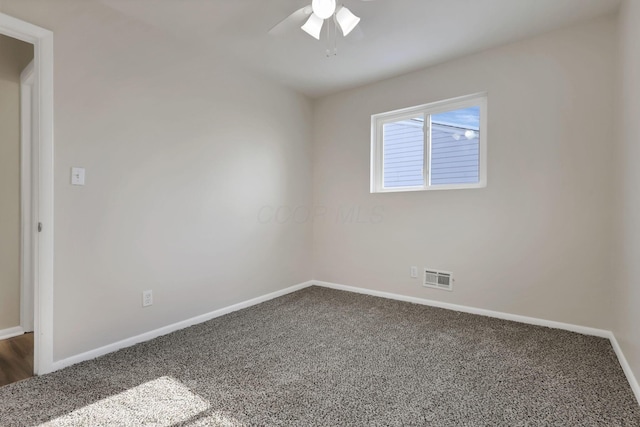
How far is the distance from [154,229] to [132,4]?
1.57 m

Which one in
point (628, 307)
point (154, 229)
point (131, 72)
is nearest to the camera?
point (628, 307)

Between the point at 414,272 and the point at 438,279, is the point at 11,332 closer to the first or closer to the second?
the point at 414,272

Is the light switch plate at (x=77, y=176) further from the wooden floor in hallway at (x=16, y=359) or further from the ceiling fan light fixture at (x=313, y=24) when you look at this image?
the ceiling fan light fixture at (x=313, y=24)

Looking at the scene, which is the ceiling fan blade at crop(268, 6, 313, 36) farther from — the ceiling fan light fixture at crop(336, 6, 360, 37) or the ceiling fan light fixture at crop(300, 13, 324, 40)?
the ceiling fan light fixture at crop(336, 6, 360, 37)

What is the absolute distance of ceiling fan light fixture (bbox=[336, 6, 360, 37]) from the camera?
6.06ft

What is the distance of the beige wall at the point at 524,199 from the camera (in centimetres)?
238

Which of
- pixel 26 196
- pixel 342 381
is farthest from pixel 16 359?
pixel 342 381

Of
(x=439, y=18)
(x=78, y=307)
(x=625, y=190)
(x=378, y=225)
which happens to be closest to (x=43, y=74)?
(x=78, y=307)

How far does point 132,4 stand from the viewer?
6.99ft

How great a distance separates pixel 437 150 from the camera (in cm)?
322

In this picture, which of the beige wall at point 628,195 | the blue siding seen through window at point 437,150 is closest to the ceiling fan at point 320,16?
the beige wall at point 628,195

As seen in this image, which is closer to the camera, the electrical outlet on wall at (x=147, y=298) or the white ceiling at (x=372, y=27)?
the white ceiling at (x=372, y=27)

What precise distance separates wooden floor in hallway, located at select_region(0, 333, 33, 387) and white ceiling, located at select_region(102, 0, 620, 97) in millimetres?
2419

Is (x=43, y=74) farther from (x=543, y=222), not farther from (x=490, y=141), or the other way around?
(x=543, y=222)
